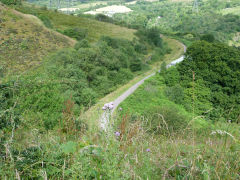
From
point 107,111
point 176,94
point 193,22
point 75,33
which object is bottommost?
point 176,94

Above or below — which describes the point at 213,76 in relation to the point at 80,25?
below

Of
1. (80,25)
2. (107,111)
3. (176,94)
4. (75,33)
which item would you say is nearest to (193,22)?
(80,25)

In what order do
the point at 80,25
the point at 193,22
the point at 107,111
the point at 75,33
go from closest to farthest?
the point at 107,111
the point at 75,33
the point at 80,25
the point at 193,22

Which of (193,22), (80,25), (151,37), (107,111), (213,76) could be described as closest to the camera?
(107,111)

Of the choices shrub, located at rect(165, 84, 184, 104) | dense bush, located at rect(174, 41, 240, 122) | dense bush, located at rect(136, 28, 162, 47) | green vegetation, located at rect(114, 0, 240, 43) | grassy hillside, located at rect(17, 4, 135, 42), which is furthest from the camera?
green vegetation, located at rect(114, 0, 240, 43)

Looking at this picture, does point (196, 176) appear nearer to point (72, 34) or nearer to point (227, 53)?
point (227, 53)

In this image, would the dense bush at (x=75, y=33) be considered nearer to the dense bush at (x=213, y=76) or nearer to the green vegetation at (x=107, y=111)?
the green vegetation at (x=107, y=111)

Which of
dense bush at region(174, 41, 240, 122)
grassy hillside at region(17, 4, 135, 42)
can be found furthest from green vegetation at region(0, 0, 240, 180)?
grassy hillside at region(17, 4, 135, 42)

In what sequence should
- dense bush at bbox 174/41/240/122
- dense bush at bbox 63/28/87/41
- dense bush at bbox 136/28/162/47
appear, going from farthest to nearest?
dense bush at bbox 136/28/162/47 → dense bush at bbox 63/28/87/41 → dense bush at bbox 174/41/240/122

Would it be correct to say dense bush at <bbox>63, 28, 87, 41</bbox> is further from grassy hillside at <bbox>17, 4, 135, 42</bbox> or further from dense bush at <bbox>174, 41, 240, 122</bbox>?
dense bush at <bbox>174, 41, 240, 122</bbox>

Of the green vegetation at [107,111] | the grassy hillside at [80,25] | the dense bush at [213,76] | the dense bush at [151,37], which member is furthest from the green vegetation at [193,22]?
the green vegetation at [107,111]

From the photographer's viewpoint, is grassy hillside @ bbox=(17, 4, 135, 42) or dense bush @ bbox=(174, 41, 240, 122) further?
grassy hillside @ bbox=(17, 4, 135, 42)

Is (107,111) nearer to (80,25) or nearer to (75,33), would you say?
(75,33)

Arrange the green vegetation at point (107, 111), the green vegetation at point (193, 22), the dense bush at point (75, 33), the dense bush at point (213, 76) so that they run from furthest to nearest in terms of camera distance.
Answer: the green vegetation at point (193, 22) → the dense bush at point (75, 33) → the dense bush at point (213, 76) → the green vegetation at point (107, 111)
